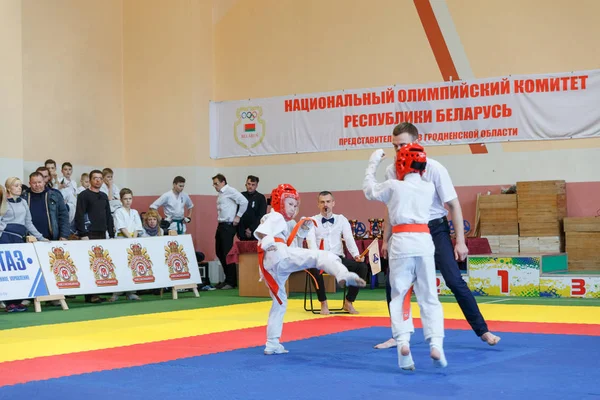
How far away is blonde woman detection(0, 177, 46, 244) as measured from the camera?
431 inches

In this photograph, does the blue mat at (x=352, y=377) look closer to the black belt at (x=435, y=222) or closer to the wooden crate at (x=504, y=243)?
the black belt at (x=435, y=222)

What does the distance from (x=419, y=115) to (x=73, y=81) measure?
21.8ft

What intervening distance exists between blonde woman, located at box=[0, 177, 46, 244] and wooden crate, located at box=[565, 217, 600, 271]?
848 cm

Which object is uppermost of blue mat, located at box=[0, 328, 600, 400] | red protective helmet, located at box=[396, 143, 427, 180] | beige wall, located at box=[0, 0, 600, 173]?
beige wall, located at box=[0, 0, 600, 173]

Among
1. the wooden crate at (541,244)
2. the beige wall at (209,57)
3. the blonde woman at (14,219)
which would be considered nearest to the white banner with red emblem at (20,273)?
the blonde woman at (14,219)

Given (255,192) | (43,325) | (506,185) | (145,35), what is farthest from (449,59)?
(43,325)

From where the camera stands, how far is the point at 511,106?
575 inches

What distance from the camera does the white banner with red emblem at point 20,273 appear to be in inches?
409

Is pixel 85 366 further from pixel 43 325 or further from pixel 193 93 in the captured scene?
pixel 193 93

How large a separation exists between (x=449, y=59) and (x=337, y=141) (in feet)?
8.89

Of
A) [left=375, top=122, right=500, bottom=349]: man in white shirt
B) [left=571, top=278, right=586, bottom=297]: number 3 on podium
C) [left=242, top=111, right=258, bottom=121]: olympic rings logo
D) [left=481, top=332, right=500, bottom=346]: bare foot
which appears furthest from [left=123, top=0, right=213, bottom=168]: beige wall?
[left=481, top=332, right=500, bottom=346]: bare foot

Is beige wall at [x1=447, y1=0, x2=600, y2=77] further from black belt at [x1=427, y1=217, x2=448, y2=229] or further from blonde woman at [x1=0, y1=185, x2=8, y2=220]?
black belt at [x1=427, y1=217, x2=448, y2=229]

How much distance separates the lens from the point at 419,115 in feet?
50.2

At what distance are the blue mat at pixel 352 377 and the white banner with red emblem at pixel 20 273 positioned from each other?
16.7 ft
